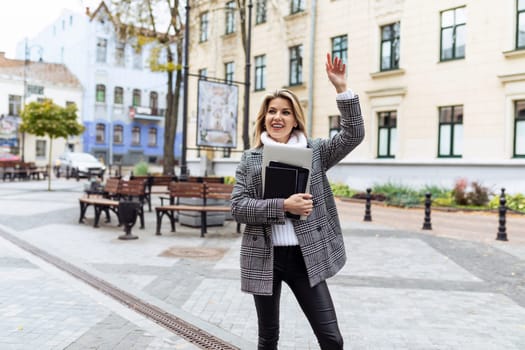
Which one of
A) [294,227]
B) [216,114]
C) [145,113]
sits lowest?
[294,227]

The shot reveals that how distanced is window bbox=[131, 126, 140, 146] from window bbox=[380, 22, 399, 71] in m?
36.2

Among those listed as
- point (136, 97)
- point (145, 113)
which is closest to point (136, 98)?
point (136, 97)

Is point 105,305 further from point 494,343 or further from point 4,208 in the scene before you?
point 4,208

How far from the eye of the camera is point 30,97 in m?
46.8

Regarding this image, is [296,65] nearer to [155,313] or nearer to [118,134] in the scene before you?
[155,313]

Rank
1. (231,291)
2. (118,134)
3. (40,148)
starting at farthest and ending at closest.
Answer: (118,134)
(40,148)
(231,291)

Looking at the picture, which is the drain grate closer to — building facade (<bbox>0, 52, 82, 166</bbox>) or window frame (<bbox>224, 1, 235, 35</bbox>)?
window frame (<bbox>224, 1, 235, 35</bbox>)

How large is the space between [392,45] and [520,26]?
16.9 ft

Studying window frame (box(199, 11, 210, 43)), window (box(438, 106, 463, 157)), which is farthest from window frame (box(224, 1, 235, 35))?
window (box(438, 106, 463, 157))

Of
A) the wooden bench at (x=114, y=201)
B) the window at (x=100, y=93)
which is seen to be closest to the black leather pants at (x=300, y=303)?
the wooden bench at (x=114, y=201)

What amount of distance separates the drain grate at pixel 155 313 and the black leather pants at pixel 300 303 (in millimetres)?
1395

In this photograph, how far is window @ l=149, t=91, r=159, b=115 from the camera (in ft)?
176

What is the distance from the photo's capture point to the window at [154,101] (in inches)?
2115

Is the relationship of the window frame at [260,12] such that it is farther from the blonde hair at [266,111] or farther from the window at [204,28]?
the blonde hair at [266,111]
